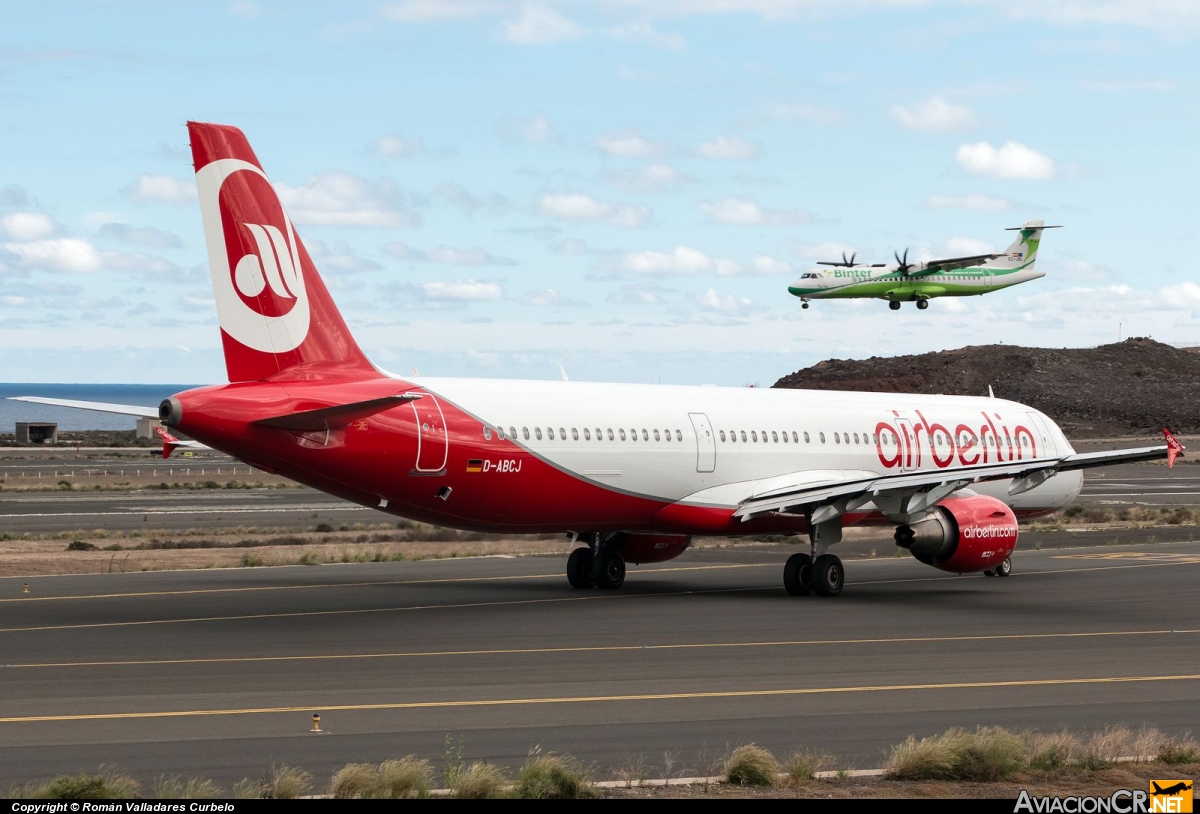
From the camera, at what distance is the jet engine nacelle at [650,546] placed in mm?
29531

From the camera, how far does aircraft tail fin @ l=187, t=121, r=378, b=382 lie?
22.3 meters

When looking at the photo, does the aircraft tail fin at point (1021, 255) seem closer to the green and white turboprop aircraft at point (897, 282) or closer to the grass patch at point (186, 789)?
the green and white turboprop aircraft at point (897, 282)

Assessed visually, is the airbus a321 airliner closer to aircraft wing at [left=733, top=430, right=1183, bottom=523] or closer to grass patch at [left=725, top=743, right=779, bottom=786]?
aircraft wing at [left=733, top=430, right=1183, bottom=523]

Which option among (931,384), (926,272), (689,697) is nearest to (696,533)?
(689,697)

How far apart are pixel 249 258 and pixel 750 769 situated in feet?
45.4

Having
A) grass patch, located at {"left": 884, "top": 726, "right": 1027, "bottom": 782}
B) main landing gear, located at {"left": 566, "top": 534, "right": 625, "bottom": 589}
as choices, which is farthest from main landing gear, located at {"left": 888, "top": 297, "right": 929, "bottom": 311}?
grass patch, located at {"left": 884, "top": 726, "right": 1027, "bottom": 782}

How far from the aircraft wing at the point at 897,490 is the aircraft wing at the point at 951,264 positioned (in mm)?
65997

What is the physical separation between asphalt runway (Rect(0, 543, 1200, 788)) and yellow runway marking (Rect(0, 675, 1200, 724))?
0.19 ft

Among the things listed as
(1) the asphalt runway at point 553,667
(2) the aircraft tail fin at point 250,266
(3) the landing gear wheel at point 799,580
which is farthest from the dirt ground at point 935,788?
(3) the landing gear wheel at point 799,580

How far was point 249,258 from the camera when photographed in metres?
22.4

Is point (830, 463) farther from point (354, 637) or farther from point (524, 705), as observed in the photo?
point (524, 705)

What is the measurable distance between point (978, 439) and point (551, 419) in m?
12.0

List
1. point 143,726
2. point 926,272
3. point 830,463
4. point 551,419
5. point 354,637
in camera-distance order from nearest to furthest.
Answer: point 143,726, point 354,637, point 551,419, point 830,463, point 926,272

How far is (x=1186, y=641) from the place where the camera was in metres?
21.0
